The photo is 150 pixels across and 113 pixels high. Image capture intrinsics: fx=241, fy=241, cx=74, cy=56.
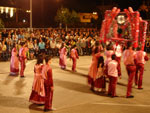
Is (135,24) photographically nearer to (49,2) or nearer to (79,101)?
(79,101)

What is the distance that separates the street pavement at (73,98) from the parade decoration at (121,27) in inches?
125

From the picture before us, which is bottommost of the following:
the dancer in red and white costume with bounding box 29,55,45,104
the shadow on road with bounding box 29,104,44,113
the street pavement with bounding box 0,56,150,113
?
the shadow on road with bounding box 29,104,44,113

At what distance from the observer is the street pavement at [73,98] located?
6969 millimetres

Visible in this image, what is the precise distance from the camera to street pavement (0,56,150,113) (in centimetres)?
697

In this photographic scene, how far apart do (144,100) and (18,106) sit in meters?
4.02

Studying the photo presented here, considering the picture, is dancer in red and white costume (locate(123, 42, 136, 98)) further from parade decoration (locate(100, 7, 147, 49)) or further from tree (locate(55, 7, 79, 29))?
tree (locate(55, 7, 79, 29))

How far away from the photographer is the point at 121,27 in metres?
14.6

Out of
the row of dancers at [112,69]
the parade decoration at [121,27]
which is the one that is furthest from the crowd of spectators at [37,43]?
the row of dancers at [112,69]

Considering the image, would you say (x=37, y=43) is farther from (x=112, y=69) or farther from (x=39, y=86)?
(x=39, y=86)

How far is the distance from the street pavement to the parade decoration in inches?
125

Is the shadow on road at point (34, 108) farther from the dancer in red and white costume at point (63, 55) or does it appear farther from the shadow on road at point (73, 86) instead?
the dancer in red and white costume at point (63, 55)

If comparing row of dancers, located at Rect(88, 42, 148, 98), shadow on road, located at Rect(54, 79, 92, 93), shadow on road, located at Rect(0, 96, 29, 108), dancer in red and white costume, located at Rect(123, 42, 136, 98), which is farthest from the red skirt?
dancer in red and white costume, located at Rect(123, 42, 136, 98)

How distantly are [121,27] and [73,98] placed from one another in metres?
7.77

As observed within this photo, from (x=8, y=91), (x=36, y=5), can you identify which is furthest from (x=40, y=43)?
(x=36, y=5)
